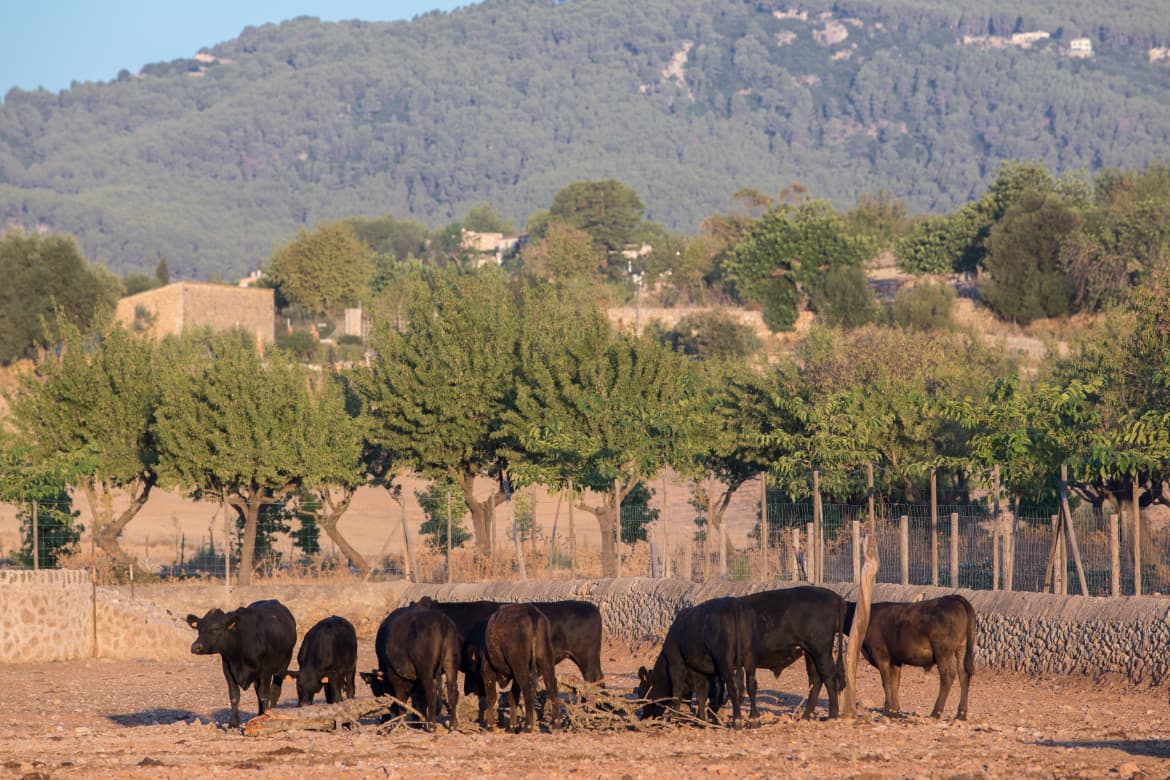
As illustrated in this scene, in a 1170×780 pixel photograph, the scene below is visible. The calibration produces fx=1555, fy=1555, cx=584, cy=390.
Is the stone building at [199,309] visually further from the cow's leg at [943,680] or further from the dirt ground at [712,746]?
the cow's leg at [943,680]

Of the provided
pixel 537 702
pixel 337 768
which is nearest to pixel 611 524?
pixel 537 702

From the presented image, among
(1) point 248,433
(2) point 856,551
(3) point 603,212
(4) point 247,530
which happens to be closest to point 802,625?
(2) point 856,551

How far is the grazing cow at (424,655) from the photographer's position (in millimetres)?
15656

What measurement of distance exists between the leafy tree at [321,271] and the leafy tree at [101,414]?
213 feet

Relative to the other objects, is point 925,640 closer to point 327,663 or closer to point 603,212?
point 327,663

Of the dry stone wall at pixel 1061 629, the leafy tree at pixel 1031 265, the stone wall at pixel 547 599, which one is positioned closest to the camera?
the dry stone wall at pixel 1061 629

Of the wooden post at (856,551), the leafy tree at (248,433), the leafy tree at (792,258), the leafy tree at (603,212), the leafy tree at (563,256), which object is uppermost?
the leafy tree at (603,212)

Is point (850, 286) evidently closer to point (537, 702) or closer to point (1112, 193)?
point (1112, 193)

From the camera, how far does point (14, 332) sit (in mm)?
76125

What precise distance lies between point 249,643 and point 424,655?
2.46 meters

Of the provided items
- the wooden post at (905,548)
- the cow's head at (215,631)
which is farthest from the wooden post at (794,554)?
the cow's head at (215,631)

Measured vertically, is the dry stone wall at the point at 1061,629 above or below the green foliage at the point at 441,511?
below

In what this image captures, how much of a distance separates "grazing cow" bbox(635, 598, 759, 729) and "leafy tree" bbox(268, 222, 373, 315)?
286 ft

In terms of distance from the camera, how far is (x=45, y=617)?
26.8 m
